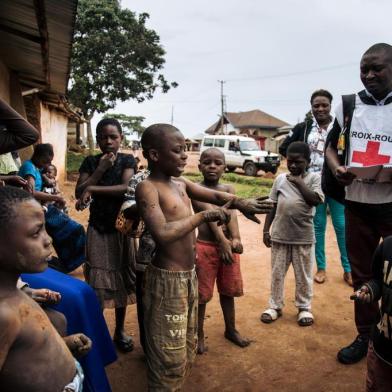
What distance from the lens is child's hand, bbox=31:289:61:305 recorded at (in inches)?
69.1

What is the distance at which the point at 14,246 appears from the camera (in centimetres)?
129

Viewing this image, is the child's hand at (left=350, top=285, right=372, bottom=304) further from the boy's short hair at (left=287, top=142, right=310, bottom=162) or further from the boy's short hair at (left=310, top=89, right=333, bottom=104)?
the boy's short hair at (left=310, top=89, right=333, bottom=104)

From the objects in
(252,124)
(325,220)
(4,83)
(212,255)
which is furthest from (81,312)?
(252,124)

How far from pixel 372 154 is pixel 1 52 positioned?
550 cm

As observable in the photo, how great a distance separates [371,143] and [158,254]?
159 cm

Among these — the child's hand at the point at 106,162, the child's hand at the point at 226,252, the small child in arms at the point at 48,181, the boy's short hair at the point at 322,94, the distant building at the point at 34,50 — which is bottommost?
the child's hand at the point at 226,252

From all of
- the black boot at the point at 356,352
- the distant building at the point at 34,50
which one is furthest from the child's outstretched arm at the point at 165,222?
the distant building at the point at 34,50

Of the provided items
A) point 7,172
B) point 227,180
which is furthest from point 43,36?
point 227,180

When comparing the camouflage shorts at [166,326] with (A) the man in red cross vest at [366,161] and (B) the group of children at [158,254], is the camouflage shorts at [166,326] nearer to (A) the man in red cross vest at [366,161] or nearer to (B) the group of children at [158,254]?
(B) the group of children at [158,254]

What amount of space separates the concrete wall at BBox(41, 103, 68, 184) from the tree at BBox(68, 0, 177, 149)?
4.79 m

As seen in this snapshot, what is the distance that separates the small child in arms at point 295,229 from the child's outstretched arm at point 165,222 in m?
1.72

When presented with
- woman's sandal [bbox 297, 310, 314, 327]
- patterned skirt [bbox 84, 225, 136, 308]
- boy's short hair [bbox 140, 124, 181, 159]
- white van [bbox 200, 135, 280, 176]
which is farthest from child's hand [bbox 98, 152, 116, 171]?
white van [bbox 200, 135, 280, 176]

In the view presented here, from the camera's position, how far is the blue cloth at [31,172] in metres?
4.03

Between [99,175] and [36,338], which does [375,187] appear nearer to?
[99,175]
